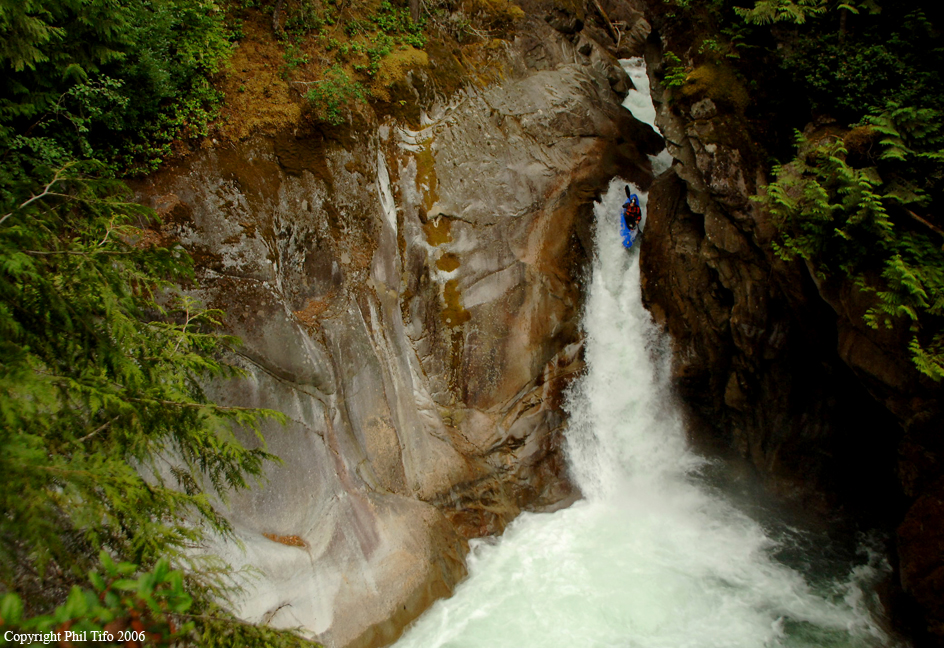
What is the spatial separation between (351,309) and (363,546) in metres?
4.28

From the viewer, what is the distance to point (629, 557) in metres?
9.53

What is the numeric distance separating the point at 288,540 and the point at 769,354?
9.74 m

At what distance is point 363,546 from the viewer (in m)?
8.49

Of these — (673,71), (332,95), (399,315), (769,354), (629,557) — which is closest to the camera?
(332,95)

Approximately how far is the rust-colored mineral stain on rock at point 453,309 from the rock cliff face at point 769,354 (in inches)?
183

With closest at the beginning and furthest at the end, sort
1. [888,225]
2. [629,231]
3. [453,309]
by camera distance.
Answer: [888,225], [453,309], [629,231]

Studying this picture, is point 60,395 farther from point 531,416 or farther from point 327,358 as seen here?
point 531,416

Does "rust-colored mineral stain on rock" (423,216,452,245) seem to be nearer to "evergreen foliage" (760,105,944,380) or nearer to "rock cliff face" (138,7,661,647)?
"rock cliff face" (138,7,661,647)

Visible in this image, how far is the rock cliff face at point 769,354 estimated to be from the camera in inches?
294

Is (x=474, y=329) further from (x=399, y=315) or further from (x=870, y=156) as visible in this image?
(x=870, y=156)

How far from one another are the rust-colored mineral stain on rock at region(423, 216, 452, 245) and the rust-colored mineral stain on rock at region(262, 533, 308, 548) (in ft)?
20.1

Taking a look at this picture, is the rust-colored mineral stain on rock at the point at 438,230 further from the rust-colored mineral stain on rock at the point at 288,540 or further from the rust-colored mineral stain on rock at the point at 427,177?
the rust-colored mineral stain on rock at the point at 288,540

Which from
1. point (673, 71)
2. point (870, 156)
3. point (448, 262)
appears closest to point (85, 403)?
point (448, 262)

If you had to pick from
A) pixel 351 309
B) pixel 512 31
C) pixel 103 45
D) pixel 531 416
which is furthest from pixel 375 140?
pixel 531 416
